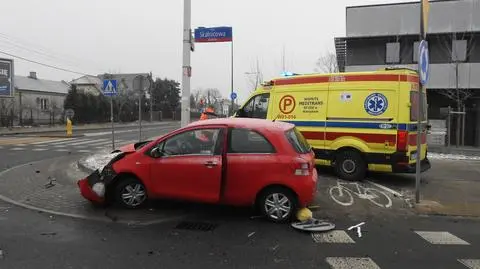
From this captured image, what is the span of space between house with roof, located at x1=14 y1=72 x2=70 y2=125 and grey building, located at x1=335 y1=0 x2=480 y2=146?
3446 centimetres

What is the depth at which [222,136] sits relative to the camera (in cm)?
704

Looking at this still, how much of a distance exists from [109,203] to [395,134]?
6136 millimetres

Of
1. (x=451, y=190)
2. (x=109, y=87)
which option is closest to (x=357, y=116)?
(x=451, y=190)

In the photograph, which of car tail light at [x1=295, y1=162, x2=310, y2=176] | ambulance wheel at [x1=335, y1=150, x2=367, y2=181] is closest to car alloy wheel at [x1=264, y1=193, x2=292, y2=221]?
car tail light at [x1=295, y1=162, x2=310, y2=176]

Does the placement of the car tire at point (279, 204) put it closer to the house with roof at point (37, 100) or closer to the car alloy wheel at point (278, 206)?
the car alloy wheel at point (278, 206)

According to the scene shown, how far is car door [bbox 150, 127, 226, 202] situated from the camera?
694cm

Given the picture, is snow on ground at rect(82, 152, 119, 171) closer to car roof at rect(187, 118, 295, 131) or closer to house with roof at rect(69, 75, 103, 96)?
car roof at rect(187, 118, 295, 131)

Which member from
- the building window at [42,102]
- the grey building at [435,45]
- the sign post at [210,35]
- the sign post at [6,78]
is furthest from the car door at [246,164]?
the building window at [42,102]

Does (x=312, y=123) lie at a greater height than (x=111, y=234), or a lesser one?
greater

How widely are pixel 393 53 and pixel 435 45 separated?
7.12ft

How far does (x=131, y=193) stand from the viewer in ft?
24.4

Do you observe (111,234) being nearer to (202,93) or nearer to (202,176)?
(202,176)

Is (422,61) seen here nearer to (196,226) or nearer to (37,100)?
(196,226)

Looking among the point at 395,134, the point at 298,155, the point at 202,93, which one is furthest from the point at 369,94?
the point at 202,93
